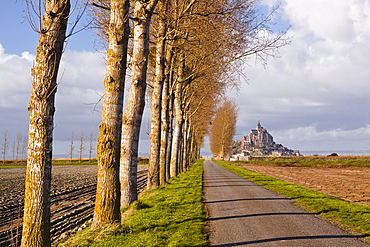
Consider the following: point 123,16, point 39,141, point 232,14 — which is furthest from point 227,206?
point 232,14

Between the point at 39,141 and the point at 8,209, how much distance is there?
1282cm

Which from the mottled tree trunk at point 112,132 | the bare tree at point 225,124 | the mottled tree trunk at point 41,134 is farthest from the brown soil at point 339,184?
the bare tree at point 225,124

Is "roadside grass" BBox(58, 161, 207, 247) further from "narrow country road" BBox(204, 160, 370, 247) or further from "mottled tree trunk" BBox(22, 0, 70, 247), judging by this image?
"mottled tree trunk" BBox(22, 0, 70, 247)

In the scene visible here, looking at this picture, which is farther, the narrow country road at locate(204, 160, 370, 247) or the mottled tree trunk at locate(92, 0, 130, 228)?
the mottled tree trunk at locate(92, 0, 130, 228)

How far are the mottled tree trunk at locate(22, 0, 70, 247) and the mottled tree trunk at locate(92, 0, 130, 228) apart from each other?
269 centimetres

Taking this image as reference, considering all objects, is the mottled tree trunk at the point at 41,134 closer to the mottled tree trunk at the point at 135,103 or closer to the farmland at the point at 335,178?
the mottled tree trunk at the point at 135,103

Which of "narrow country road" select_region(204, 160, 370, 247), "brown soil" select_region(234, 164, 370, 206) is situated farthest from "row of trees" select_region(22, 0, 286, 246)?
"brown soil" select_region(234, 164, 370, 206)

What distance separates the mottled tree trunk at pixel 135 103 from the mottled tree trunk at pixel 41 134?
5775 millimetres

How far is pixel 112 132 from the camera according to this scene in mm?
8758

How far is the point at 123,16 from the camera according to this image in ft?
29.9

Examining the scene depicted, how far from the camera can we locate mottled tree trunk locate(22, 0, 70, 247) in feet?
19.4

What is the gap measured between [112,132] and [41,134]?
287cm

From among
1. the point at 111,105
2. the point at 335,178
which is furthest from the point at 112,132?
the point at 335,178

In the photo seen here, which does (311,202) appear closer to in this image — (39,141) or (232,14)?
(232,14)
